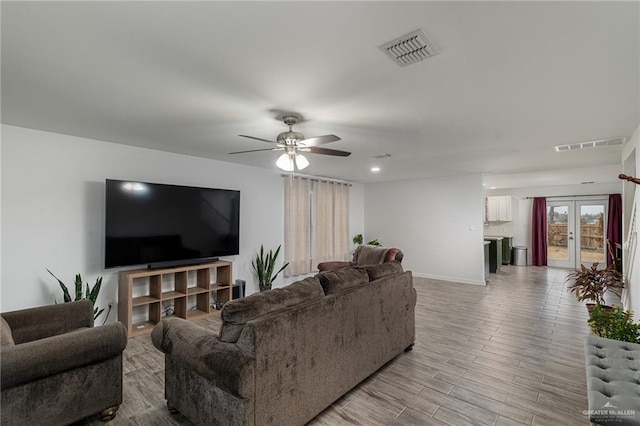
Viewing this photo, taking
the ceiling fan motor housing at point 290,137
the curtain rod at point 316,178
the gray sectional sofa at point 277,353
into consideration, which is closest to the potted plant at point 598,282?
the gray sectional sofa at point 277,353

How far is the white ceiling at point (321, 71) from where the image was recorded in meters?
1.39

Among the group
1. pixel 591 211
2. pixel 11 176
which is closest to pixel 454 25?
pixel 11 176

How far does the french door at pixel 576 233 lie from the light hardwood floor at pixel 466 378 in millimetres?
5002

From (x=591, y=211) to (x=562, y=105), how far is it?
7903 millimetres

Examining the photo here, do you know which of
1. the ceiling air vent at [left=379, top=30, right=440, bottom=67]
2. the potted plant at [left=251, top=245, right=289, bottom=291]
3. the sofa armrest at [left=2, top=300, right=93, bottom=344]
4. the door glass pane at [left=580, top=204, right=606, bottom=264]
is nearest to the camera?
the ceiling air vent at [left=379, top=30, right=440, bottom=67]

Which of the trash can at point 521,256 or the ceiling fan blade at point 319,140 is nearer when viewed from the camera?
the ceiling fan blade at point 319,140

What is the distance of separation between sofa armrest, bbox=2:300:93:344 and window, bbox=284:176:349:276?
3638 millimetres

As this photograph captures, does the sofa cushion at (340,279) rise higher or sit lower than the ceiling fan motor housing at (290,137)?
lower

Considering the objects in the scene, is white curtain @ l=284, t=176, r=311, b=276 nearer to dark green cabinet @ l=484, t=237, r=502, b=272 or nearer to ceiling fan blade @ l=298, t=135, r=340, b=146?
ceiling fan blade @ l=298, t=135, r=340, b=146

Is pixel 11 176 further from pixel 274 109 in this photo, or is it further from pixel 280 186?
pixel 280 186

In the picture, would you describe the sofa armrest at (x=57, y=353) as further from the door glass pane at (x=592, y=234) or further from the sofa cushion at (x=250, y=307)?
the door glass pane at (x=592, y=234)

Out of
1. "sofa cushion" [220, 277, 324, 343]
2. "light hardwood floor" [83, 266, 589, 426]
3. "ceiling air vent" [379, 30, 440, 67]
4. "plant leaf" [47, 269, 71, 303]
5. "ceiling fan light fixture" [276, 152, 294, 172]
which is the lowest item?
"light hardwood floor" [83, 266, 589, 426]

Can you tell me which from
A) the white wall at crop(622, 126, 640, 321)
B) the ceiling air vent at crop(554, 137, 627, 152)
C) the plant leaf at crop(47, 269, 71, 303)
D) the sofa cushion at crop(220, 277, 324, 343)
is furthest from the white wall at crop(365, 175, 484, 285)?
the plant leaf at crop(47, 269, 71, 303)

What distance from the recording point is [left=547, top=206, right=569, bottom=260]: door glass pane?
8.47 meters
